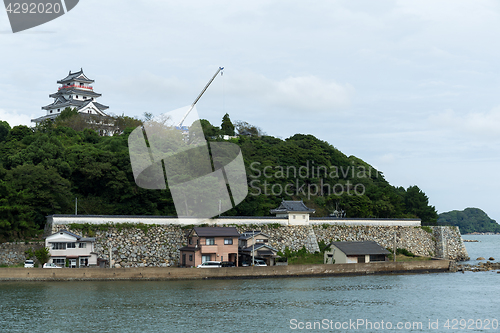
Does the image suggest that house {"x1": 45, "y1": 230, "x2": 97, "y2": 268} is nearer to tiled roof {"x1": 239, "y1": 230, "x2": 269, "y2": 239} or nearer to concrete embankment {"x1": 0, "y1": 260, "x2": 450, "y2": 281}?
concrete embankment {"x1": 0, "y1": 260, "x2": 450, "y2": 281}

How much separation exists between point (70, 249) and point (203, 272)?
9423 mm

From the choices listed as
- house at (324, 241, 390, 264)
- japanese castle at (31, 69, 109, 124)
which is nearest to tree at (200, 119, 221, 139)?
japanese castle at (31, 69, 109, 124)

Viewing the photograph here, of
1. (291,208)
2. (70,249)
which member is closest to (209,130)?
(291,208)

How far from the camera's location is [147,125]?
176 feet

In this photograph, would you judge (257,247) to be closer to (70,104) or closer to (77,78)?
(70,104)

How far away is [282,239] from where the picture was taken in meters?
38.8

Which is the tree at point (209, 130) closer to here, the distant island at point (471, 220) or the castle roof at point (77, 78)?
the castle roof at point (77, 78)

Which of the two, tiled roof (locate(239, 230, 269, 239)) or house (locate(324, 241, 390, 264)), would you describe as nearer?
house (locate(324, 241, 390, 264))

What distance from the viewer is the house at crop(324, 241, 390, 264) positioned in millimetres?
35281

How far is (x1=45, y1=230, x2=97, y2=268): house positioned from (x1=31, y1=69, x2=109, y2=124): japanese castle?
38.3 m

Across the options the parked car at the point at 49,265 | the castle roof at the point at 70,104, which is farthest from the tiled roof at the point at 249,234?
the castle roof at the point at 70,104

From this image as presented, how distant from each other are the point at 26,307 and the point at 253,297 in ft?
36.4

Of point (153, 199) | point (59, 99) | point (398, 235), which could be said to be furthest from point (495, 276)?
point (59, 99)

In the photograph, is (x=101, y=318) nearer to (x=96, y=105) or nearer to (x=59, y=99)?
(x=96, y=105)
